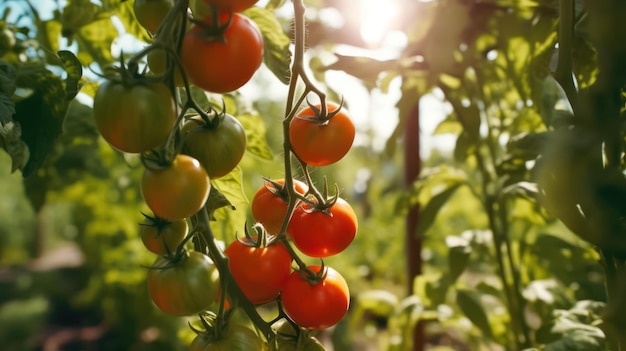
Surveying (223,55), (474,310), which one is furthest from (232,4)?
(474,310)

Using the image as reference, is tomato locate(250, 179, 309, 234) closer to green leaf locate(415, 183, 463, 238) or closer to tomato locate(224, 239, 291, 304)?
tomato locate(224, 239, 291, 304)

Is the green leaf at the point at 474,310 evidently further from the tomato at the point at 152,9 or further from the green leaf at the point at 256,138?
the tomato at the point at 152,9

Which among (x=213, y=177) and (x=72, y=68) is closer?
(x=213, y=177)

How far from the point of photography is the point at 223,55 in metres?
0.35

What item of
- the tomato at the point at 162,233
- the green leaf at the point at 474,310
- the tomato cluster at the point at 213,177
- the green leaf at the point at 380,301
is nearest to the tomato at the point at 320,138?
the tomato cluster at the point at 213,177

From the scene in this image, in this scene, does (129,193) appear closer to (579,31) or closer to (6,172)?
(579,31)

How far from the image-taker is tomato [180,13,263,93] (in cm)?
35

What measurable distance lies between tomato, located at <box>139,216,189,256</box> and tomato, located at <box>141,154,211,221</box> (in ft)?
0.20

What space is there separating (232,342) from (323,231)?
0.36 feet

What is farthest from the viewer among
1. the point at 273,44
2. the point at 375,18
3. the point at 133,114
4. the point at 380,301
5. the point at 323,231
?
the point at 380,301

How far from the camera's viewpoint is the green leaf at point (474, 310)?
0.90 m

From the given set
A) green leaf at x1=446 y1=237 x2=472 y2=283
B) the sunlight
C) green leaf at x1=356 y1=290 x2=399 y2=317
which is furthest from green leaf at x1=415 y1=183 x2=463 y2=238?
green leaf at x1=356 y1=290 x2=399 y2=317

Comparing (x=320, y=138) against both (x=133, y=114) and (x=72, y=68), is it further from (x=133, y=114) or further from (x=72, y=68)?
(x=72, y=68)

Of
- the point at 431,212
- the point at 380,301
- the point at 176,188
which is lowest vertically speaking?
the point at 380,301
